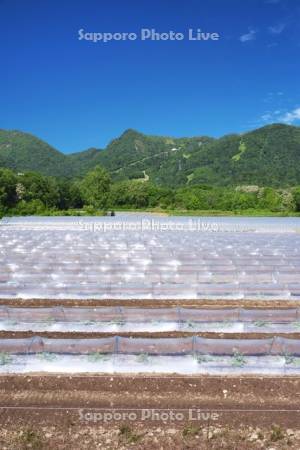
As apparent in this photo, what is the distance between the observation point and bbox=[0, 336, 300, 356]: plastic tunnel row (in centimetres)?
513

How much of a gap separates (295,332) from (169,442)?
3355 millimetres

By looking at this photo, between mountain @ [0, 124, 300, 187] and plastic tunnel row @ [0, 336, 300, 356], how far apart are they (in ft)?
216

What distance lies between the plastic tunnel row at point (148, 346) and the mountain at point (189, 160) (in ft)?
216

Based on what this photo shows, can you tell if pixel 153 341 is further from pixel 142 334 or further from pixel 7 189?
pixel 7 189

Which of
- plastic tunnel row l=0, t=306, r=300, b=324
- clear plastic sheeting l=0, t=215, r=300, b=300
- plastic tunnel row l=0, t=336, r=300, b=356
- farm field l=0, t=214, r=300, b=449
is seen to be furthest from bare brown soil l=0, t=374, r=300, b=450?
clear plastic sheeting l=0, t=215, r=300, b=300

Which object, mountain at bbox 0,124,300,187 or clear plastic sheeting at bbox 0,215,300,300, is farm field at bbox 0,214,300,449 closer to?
clear plastic sheeting at bbox 0,215,300,300

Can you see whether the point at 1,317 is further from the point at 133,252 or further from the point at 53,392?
the point at 133,252

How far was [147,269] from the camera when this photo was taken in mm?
10008

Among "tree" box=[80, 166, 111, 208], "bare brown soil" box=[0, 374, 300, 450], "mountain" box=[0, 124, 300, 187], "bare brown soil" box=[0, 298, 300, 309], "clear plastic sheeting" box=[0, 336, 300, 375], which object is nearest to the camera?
"bare brown soil" box=[0, 374, 300, 450]

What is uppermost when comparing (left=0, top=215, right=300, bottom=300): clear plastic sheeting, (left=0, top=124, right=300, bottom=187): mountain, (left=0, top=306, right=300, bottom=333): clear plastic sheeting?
(left=0, top=124, right=300, bottom=187): mountain

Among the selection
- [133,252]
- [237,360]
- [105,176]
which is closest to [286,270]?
[133,252]

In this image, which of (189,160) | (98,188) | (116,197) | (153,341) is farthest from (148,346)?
(189,160)

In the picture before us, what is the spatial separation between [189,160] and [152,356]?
92.5 metres

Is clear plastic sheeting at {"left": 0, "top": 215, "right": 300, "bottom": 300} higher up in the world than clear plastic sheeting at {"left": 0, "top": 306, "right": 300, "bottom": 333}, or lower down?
higher up
